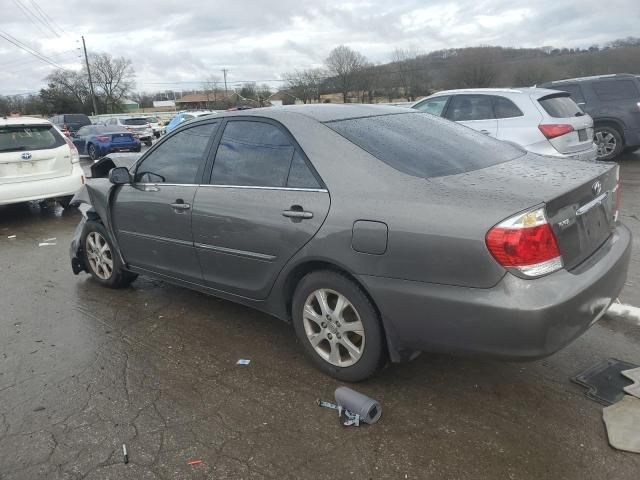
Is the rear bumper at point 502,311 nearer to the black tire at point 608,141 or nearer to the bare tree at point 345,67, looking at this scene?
the black tire at point 608,141

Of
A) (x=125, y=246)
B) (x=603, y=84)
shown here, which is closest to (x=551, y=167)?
(x=125, y=246)

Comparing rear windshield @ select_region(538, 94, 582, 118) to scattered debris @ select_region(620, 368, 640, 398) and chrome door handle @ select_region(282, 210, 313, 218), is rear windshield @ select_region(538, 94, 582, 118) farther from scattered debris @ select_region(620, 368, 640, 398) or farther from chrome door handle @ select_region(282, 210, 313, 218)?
chrome door handle @ select_region(282, 210, 313, 218)

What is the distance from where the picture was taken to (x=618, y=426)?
2611mm

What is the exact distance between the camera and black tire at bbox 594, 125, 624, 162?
1109 centimetres

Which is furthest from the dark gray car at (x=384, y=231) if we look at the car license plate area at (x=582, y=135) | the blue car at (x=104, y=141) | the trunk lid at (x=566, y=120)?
the blue car at (x=104, y=141)

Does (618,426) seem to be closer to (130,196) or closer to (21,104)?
(130,196)

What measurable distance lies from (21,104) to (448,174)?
74766 millimetres

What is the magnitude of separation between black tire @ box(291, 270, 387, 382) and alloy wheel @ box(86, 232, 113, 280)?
2452 mm

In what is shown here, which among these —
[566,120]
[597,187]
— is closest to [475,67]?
[566,120]

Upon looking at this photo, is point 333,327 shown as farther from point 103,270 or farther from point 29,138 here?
point 29,138

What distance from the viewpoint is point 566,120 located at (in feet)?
25.6

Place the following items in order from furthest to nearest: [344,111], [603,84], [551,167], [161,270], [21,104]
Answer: [21,104]
[603,84]
[161,270]
[344,111]
[551,167]

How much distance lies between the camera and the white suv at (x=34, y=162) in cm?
789

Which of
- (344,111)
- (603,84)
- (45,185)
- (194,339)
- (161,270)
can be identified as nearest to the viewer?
(344,111)
